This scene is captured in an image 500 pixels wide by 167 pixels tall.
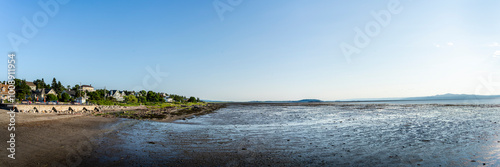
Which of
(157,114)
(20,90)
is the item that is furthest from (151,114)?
(20,90)

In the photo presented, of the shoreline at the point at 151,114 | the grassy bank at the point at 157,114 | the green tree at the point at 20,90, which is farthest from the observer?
the green tree at the point at 20,90

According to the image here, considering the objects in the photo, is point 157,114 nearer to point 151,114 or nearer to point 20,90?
point 151,114

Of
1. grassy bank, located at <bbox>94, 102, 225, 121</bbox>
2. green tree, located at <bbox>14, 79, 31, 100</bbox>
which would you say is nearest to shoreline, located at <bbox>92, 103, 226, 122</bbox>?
grassy bank, located at <bbox>94, 102, 225, 121</bbox>

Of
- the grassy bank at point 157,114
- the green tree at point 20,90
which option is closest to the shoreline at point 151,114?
the grassy bank at point 157,114

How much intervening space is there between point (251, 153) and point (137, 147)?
6820mm

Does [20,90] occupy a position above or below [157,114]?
above

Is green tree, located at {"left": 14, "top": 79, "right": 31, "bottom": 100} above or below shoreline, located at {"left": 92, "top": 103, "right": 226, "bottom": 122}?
above

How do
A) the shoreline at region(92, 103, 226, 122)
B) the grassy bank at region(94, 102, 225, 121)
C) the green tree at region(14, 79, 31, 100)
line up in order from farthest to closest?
the green tree at region(14, 79, 31, 100), the grassy bank at region(94, 102, 225, 121), the shoreline at region(92, 103, 226, 122)

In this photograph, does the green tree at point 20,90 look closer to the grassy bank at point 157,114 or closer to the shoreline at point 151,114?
the shoreline at point 151,114

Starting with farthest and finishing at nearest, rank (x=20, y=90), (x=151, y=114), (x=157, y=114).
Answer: (x=20, y=90) → (x=157, y=114) → (x=151, y=114)

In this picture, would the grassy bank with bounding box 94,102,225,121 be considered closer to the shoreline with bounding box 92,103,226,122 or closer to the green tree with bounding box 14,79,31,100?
the shoreline with bounding box 92,103,226,122

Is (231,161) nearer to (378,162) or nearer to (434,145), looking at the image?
(378,162)

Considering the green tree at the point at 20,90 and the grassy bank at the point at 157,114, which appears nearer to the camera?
the grassy bank at the point at 157,114

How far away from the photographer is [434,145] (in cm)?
1375
